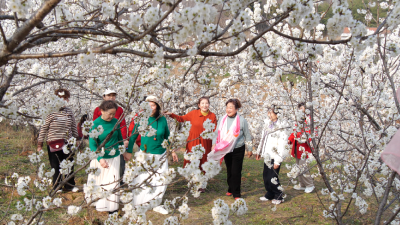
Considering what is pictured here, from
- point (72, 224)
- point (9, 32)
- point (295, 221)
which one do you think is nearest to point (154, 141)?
point (72, 224)

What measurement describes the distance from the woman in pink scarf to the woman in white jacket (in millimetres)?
374

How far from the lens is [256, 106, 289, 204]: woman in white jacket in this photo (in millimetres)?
5090

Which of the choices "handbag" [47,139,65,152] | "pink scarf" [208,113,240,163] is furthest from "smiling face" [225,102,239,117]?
"handbag" [47,139,65,152]

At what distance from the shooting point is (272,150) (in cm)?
511

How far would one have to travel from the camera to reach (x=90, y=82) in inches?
101

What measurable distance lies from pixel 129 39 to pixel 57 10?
3.68 ft

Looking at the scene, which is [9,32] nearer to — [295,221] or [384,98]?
[295,221]

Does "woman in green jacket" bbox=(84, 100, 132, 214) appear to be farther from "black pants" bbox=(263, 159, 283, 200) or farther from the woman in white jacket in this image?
"black pants" bbox=(263, 159, 283, 200)

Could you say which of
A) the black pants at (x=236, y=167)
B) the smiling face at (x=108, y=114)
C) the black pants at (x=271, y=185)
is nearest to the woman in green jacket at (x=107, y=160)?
the smiling face at (x=108, y=114)

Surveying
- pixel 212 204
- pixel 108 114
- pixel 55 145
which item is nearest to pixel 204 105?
pixel 212 204

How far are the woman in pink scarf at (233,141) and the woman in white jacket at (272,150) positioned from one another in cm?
37

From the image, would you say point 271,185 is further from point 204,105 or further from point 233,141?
point 204,105

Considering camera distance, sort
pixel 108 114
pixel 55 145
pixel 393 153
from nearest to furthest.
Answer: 1. pixel 393 153
2. pixel 108 114
3. pixel 55 145

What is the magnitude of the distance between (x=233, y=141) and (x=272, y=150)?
0.68 metres
